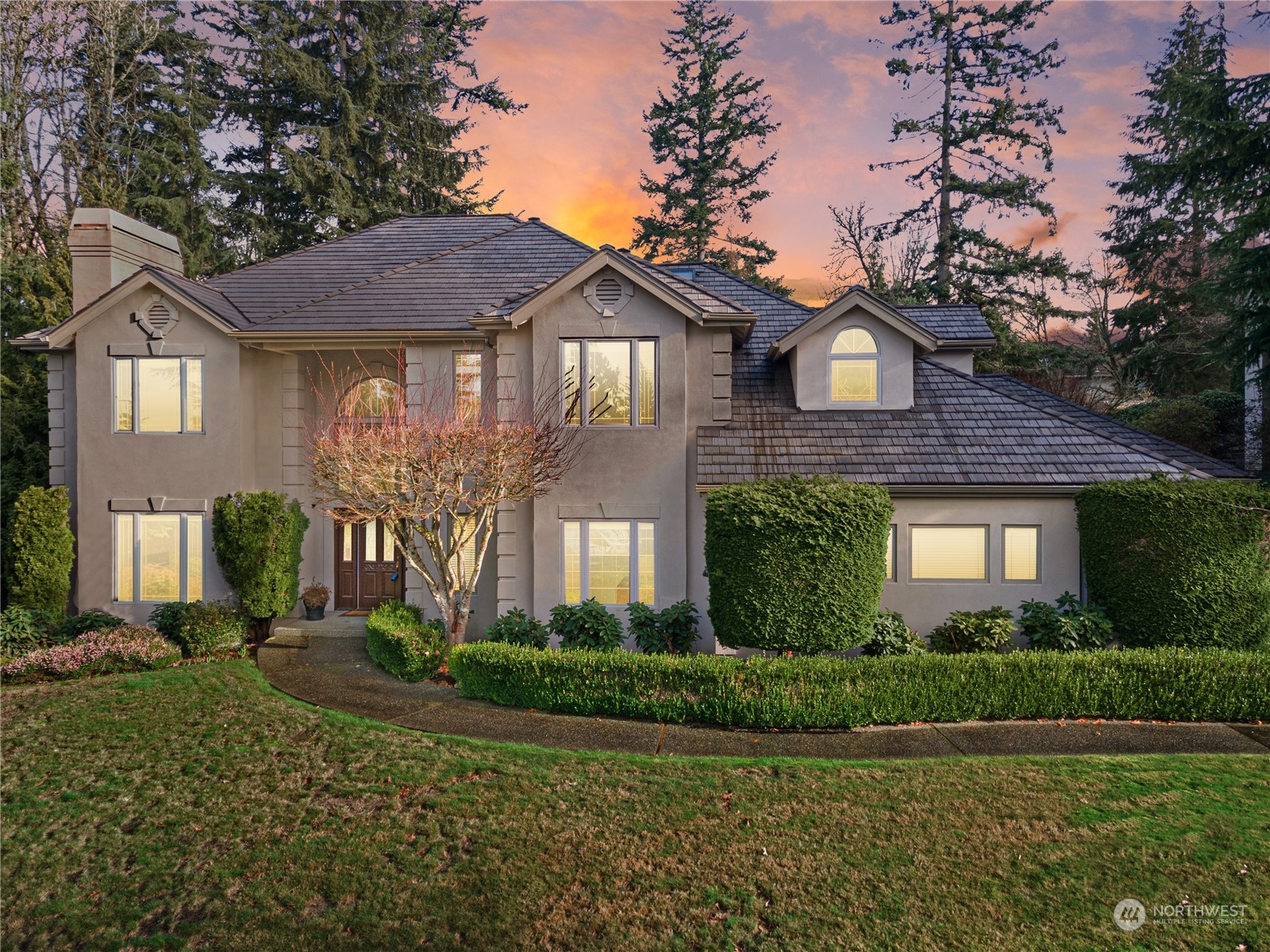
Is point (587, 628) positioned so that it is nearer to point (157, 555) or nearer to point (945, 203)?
point (157, 555)

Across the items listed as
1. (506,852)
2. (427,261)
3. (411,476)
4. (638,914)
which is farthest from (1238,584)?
(427,261)

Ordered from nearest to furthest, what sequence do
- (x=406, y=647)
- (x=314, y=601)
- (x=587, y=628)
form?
(x=406, y=647) < (x=587, y=628) < (x=314, y=601)

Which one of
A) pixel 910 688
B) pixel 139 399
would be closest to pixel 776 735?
pixel 910 688

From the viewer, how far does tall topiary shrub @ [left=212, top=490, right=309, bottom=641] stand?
40.8 feet

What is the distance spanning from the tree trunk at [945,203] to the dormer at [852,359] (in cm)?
1670

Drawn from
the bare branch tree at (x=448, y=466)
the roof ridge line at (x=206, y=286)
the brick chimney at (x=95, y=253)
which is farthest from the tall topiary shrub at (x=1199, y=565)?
the brick chimney at (x=95, y=253)

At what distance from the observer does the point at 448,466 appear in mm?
10602

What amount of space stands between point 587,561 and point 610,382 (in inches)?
140

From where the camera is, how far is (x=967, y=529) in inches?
472

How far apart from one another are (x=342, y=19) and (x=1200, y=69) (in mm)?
34275

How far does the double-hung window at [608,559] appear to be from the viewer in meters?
12.2

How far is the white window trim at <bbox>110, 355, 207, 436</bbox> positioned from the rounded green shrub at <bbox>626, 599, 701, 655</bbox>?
10032 mm

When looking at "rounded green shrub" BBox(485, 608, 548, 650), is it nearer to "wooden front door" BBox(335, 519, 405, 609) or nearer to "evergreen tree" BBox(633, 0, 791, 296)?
"wooden front door" BBox(335, 519, 405, 609)

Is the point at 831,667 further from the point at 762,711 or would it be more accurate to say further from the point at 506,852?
the point at 506,852
